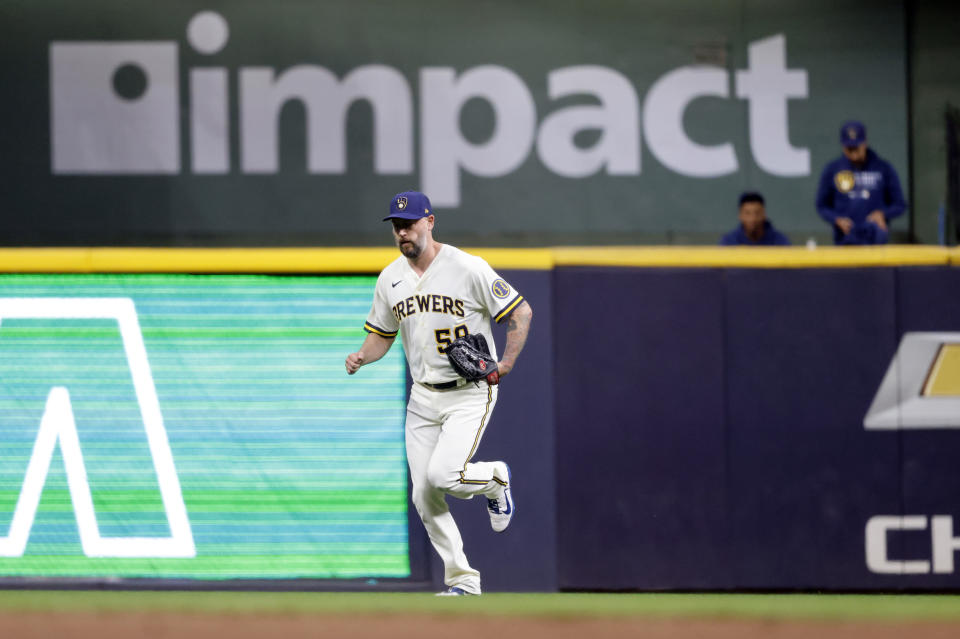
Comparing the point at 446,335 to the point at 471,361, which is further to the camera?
the point at 446,335

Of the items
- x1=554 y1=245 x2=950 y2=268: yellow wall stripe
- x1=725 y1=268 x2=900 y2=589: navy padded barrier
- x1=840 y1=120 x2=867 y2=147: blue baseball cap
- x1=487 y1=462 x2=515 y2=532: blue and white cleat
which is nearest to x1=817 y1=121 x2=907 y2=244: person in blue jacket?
x1=840 y1=120 x2=867 y2=147: blue baseball cap

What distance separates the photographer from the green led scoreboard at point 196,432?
7.10 metres

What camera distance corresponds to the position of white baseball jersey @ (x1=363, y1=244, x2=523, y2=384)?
6520mm

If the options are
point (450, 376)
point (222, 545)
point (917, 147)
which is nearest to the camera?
point (450, 376)

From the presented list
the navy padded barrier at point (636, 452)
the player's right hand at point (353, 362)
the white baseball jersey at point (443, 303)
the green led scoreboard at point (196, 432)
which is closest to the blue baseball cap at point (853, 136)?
the navy padded barrier at point (636, 452)

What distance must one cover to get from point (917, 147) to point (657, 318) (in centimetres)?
637

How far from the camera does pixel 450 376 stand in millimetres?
6566

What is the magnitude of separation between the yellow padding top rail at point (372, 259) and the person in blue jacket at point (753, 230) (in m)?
2.23

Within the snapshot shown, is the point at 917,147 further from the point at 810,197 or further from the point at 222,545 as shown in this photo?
the point at 222,545

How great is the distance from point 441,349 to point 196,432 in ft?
4.98

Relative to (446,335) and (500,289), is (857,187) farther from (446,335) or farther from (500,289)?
(446,335)

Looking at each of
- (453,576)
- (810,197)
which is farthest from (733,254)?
(810,197)

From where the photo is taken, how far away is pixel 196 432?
23.4ft

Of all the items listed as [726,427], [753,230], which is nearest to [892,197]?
[753,230]
